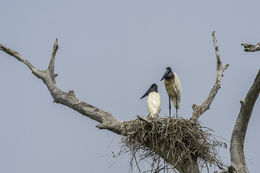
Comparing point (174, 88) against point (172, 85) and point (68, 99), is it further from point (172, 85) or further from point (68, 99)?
point (68, 99)

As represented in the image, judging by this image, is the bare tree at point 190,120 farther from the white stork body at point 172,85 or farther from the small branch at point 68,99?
the white stork body at point 172,85

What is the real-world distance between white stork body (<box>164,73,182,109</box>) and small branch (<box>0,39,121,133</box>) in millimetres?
2309

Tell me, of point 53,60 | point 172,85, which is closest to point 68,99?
point 53,60

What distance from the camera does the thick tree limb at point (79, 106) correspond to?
5.89 meters

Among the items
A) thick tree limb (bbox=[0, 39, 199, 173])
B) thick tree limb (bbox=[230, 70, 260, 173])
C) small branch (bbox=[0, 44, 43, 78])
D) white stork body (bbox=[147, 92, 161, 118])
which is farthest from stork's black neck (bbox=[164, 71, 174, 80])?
thick tree limb (bbox=[230, 70, 260, 173])

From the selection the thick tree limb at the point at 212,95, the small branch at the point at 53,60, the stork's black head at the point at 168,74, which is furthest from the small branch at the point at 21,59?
the stork's black head at the point at 168,74

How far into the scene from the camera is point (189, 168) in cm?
586

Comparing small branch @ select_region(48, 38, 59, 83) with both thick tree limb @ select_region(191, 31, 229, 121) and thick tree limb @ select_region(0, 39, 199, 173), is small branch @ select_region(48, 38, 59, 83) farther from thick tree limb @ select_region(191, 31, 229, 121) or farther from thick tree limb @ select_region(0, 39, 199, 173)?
thick tree limb @ select_region(191, 31, 229, 121)

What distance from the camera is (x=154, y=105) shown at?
24.4 feet

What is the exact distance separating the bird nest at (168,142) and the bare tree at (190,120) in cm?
4

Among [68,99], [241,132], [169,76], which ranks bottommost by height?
[241,132]

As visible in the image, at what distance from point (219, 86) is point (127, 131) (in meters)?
1.63

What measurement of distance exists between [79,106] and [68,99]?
19 centimetres

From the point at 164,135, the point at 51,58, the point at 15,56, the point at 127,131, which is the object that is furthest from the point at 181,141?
the point at 15,56
